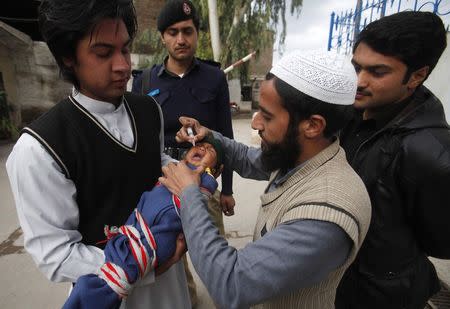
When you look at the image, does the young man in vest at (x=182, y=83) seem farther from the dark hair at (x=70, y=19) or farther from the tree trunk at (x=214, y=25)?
the tree trunk at (x=214, y=25)

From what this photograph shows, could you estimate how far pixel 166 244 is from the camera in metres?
1.13

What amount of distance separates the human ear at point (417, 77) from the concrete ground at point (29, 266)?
2.04 m

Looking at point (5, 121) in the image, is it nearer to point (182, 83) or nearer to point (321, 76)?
point (182, 83)

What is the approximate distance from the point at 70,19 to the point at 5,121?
6.92 metres

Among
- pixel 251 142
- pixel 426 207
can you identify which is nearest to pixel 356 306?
pixel 426 207

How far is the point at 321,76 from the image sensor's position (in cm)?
105

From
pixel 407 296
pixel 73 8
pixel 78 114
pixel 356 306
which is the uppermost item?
pixel 73 8

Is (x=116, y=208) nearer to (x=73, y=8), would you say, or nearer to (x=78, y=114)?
(x=78, y=114)

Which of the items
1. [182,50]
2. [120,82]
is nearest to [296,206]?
[120,82]

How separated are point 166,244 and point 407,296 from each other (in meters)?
1.17

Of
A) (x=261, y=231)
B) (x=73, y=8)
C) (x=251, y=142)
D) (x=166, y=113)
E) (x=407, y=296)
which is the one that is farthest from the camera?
(x=251, y=142)

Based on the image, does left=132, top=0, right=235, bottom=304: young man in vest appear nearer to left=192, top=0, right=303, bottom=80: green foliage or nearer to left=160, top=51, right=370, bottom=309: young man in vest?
left=160, top=51, right=370, bottom=309: young man in vest

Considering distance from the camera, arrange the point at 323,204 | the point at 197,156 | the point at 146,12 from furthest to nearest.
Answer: the point at 146,12, the point at 197,156, the point at 323,204

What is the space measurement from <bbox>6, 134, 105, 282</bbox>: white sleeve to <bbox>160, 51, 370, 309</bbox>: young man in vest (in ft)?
1.23
